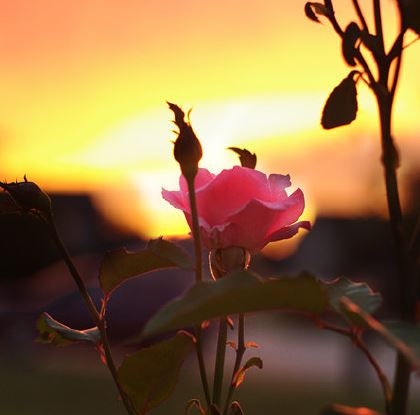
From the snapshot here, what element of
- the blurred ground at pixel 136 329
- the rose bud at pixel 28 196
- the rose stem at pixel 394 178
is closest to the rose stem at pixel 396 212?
the rose stem at pixel 394 178

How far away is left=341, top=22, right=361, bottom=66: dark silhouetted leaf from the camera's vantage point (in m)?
0.54

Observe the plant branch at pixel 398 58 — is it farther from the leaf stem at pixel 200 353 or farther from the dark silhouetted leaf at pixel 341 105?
the leaf stem at pixel 200 353

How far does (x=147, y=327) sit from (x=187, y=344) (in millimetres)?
218

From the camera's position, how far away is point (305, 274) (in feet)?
1.41

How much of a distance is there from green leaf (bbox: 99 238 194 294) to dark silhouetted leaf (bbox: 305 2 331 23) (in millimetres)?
178

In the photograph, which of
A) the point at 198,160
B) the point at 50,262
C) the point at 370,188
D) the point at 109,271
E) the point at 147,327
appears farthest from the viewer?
the point at 50,262

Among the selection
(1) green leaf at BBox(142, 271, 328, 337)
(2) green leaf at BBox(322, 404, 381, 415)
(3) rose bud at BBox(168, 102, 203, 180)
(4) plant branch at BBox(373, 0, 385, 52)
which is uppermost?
(4) plant branch at BBox(373, 0, 385, 52)

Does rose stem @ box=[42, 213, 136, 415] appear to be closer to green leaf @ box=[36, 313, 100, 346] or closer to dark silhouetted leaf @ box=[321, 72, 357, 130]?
green leaf @ box=[36, 313, 100, 346]

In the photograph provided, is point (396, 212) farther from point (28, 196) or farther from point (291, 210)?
point (28, 196)

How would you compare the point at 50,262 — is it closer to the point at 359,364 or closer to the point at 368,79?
the point at 359,364

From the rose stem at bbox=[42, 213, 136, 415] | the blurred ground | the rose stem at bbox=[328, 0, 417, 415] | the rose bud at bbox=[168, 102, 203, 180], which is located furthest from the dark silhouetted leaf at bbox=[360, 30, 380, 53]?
the blurred ground

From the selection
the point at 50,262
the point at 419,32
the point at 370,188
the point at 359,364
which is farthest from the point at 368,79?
the point at 50,262

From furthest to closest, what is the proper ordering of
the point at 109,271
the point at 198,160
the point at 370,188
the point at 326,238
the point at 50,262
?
the point at 326,238 → the point at 50,262 → the point at 370,188 → the point at 109,271 → the point at 198,160

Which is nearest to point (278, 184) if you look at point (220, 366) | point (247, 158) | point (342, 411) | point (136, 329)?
point (247, 158)
